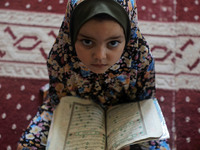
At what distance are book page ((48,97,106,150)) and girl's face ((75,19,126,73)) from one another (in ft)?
0.87

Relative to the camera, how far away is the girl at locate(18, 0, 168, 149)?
59 centimetres

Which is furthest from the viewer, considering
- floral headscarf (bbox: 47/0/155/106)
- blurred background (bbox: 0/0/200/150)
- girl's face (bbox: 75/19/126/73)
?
blurred background (bbox: 0/0/200/150)

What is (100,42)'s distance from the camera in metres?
0.60

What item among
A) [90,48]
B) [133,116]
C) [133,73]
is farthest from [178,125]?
[90,48]

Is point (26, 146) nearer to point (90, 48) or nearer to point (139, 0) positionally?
point (90, 48)

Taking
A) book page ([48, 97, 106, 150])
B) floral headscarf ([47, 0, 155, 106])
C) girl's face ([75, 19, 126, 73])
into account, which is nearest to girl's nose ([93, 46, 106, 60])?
girl's face ([75, 19, 126, 73])

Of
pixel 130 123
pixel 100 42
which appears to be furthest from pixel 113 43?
pixel 130 123

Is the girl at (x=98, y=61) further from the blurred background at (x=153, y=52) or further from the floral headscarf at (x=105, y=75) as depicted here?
the blurred background at (x=153, y=52)

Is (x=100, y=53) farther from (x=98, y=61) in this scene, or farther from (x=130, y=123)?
(x=130, y=123)

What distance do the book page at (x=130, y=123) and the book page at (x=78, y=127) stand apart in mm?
34

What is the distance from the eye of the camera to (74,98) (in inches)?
36.3

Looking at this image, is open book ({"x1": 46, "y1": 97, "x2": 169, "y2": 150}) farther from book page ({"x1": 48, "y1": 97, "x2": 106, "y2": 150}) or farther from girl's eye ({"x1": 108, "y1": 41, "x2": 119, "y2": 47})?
girl's eye ({"x1": 108, "y1": 41, "x2": 119, "y2": 47})

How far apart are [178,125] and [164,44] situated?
414 millimetres

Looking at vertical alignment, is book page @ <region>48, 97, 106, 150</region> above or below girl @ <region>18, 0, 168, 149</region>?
below
